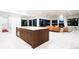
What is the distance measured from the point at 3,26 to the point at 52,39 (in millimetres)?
1135

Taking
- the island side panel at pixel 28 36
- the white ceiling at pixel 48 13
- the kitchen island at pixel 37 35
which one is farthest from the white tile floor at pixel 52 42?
the white ceiling at pixel 48 13

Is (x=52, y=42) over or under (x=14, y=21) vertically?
under

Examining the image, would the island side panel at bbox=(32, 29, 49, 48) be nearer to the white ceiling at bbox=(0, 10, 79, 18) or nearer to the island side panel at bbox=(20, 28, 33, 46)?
the island side panel at bbox=(20, 28, 33, 46)

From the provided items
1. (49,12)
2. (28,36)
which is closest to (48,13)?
(49,12)

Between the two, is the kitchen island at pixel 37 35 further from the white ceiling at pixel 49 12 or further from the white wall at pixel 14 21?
the white ceiling at pixel 49 12

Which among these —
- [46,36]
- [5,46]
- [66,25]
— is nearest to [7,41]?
[5,46]

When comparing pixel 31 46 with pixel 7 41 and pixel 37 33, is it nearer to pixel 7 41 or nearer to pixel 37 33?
pixel 37 33

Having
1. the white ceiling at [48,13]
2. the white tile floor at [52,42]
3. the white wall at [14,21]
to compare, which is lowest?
the white tile floor at [52,42]

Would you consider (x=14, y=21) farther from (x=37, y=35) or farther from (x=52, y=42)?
(x=52, y=42)

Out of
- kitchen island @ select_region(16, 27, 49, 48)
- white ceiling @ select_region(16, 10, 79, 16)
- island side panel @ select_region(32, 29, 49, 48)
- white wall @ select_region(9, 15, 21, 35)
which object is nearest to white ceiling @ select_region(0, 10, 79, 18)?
white ceiling @ select_region(16, 10, 79, 16)

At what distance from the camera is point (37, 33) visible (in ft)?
8.09

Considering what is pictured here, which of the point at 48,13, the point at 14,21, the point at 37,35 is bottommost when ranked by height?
the point at 37,35

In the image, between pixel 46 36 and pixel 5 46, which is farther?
pixel 46 36
